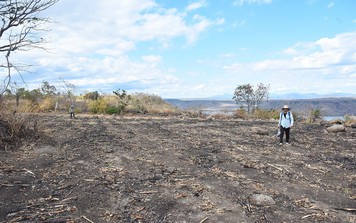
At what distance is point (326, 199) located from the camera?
5.90 m

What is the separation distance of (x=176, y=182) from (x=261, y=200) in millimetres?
1752

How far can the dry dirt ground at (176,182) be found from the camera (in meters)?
5.23

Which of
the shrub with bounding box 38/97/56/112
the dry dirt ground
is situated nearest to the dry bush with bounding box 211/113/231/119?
the shrub with bounding box 38/97/56/112

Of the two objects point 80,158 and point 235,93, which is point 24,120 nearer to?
point 80,158

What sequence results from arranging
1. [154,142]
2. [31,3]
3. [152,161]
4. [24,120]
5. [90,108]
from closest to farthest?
1. [152,161]
2. [31,3]
3. [24,120]
4. [154,142]
5. [90,108]

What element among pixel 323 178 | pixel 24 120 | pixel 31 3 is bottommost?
pixel 323 178

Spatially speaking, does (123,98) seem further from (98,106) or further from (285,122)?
(285,122)

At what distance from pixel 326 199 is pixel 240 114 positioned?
21.1 meters

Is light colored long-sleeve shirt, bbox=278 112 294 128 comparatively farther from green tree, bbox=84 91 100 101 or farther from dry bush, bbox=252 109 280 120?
green tree, bbox=84 91 100 101

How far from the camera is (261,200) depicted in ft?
18.8

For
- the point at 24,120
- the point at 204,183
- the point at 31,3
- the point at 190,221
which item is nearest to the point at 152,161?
the point at 204,183

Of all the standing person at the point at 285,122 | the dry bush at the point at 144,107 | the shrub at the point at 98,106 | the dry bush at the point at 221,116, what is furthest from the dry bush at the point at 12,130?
the dry bush at the point at 144,107

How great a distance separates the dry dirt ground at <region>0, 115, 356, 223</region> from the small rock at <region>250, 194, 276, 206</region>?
0.06ft

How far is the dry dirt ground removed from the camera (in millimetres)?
5230
